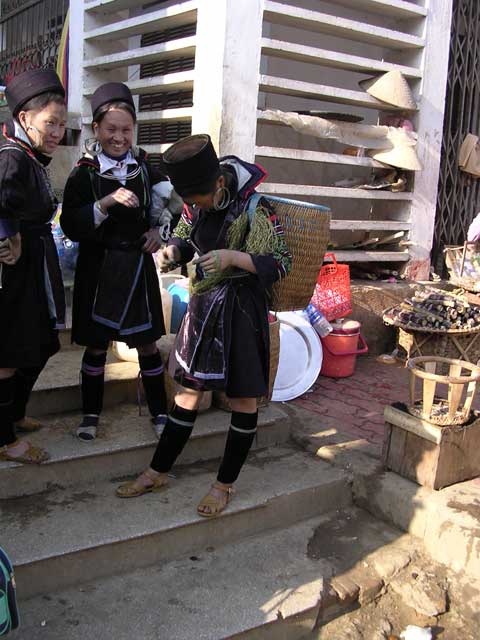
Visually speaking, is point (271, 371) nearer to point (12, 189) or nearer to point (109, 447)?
point (109, 447)

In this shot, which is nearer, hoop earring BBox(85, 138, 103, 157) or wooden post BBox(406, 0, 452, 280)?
hoop earring BBox(85, 138, 103, 157)

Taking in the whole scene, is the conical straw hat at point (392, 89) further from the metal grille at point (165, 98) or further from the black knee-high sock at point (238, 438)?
the black knee-high sock at point (238, 438)

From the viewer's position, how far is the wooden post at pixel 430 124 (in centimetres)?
654

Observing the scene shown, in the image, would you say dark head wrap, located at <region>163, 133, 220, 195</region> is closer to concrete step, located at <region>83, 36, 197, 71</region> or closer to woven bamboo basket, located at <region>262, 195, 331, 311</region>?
woven bamboo basket, located at <region>262, 195, 331, 311</region>

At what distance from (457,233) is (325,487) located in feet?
17.0

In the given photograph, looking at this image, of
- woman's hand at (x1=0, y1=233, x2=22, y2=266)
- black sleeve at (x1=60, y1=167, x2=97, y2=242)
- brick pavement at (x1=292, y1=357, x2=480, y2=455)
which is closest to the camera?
woman's hand at (x1=0, y1=233, x2=22, y2=266)

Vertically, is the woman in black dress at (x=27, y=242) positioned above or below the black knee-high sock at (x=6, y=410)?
above

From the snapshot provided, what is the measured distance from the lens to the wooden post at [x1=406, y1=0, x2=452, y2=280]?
21.5 ft

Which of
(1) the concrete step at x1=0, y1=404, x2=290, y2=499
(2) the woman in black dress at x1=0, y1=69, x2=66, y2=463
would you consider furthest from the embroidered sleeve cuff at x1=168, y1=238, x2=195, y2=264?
(1) the concrete step at x1=0, y1=404, x2=290, y2=499

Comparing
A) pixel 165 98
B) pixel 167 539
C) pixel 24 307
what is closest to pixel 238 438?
pixel 167 539

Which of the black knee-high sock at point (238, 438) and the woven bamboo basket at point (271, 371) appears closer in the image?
the black knee-high sock at point (238, 438)

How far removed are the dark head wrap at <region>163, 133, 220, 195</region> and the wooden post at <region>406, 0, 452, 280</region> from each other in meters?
4.51

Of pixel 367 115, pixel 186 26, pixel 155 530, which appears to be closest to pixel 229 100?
pixel 186 26

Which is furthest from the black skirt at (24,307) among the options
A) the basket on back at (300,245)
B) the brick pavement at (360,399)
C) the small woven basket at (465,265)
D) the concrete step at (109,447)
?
the small woven basket at (465,265)
